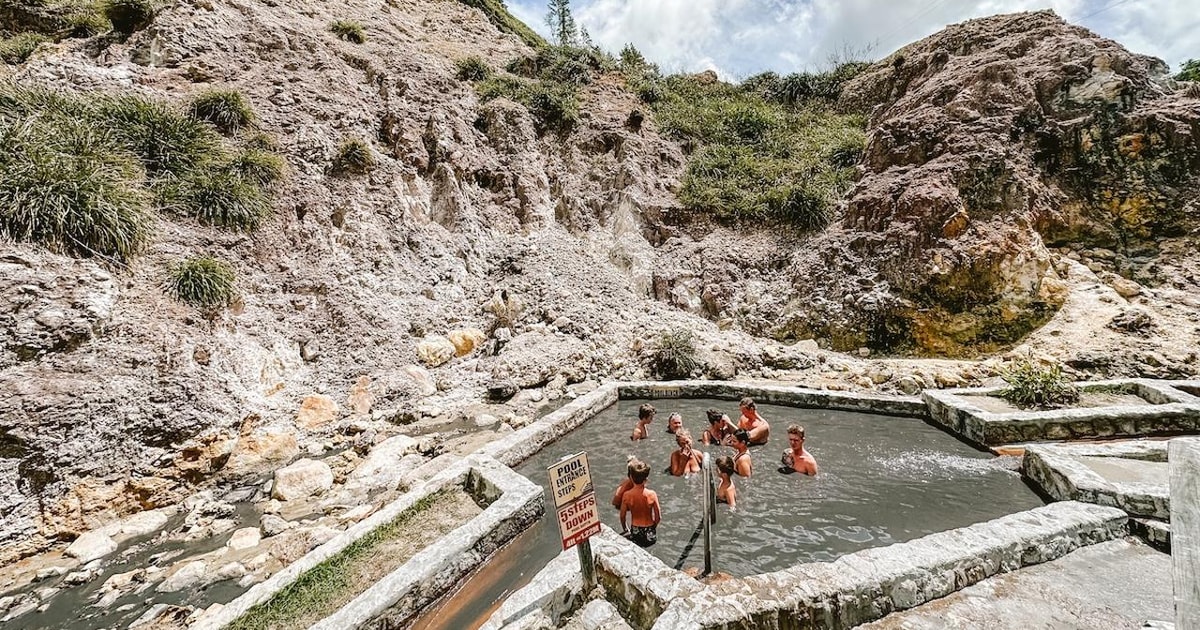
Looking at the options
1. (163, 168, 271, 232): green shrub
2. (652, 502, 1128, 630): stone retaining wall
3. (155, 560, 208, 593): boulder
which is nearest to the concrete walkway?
(652, 502, 1128, 630): stone retaining wall

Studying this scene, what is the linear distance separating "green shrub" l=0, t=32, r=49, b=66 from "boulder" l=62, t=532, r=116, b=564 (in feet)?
38.1

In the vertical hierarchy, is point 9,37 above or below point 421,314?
above

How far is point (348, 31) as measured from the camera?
544 inches

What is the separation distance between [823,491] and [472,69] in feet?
56.7

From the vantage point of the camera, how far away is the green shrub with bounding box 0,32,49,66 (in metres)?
9.23

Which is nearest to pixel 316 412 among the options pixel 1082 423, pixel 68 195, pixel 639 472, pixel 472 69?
pixel 68 195

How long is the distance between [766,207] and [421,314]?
35.1ft

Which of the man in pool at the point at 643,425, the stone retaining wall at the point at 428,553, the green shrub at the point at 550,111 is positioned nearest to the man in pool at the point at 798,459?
the man in pool at the point at 643,425

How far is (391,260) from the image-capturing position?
1017cm

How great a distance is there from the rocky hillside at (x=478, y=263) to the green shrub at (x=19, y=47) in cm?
49

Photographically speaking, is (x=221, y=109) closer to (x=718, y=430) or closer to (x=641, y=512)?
(x=641, y=512)

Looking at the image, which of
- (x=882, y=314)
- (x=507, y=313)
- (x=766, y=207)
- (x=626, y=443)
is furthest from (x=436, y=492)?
(x=766, y=207)

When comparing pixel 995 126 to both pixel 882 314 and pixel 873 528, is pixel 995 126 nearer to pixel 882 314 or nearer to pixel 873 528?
pixel 882 314

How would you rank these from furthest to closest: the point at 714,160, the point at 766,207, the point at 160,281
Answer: the point at 714,160 < the point at 766,207 < the point at 160,281
